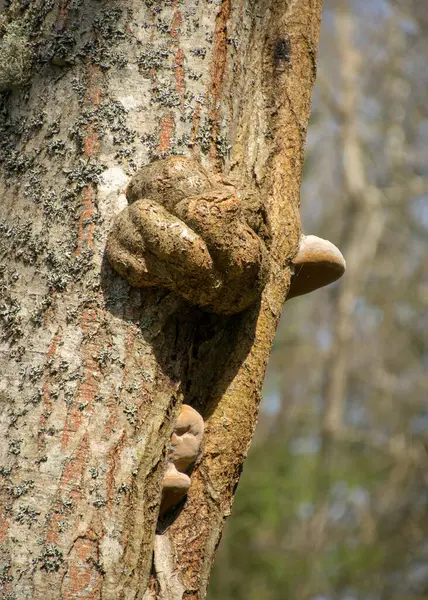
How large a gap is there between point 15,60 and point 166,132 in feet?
1.00

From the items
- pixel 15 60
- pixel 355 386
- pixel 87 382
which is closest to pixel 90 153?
pixel 15 60

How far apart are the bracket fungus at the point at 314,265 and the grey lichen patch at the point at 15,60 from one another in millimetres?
623

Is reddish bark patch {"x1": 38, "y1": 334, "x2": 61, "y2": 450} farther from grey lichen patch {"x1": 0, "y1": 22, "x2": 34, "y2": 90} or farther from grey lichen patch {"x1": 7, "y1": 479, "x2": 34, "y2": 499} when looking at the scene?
grey lichen patch {"x1": 0, "y1": 22, "x2": 34, "y2": 90}

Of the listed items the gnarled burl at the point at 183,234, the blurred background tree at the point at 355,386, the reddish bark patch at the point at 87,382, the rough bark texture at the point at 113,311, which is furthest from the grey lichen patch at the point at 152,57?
the blurred background tree at the point at 355,386

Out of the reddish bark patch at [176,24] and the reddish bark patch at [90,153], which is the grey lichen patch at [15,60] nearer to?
the reddish bark patch at [90,153]

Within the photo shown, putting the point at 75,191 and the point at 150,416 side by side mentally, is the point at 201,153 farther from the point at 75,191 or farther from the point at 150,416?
the point at 150,416

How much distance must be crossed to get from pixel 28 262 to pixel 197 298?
0.91 feet

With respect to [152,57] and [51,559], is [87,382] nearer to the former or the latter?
[51,559]

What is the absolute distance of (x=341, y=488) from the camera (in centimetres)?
889

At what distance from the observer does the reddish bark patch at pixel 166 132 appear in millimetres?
1298

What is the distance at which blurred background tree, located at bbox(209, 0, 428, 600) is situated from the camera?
765 centimetres

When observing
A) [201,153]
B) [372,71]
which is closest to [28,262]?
[201,153]

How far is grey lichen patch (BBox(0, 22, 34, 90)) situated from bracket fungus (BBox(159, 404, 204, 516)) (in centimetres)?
65

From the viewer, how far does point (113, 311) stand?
1216 mm
